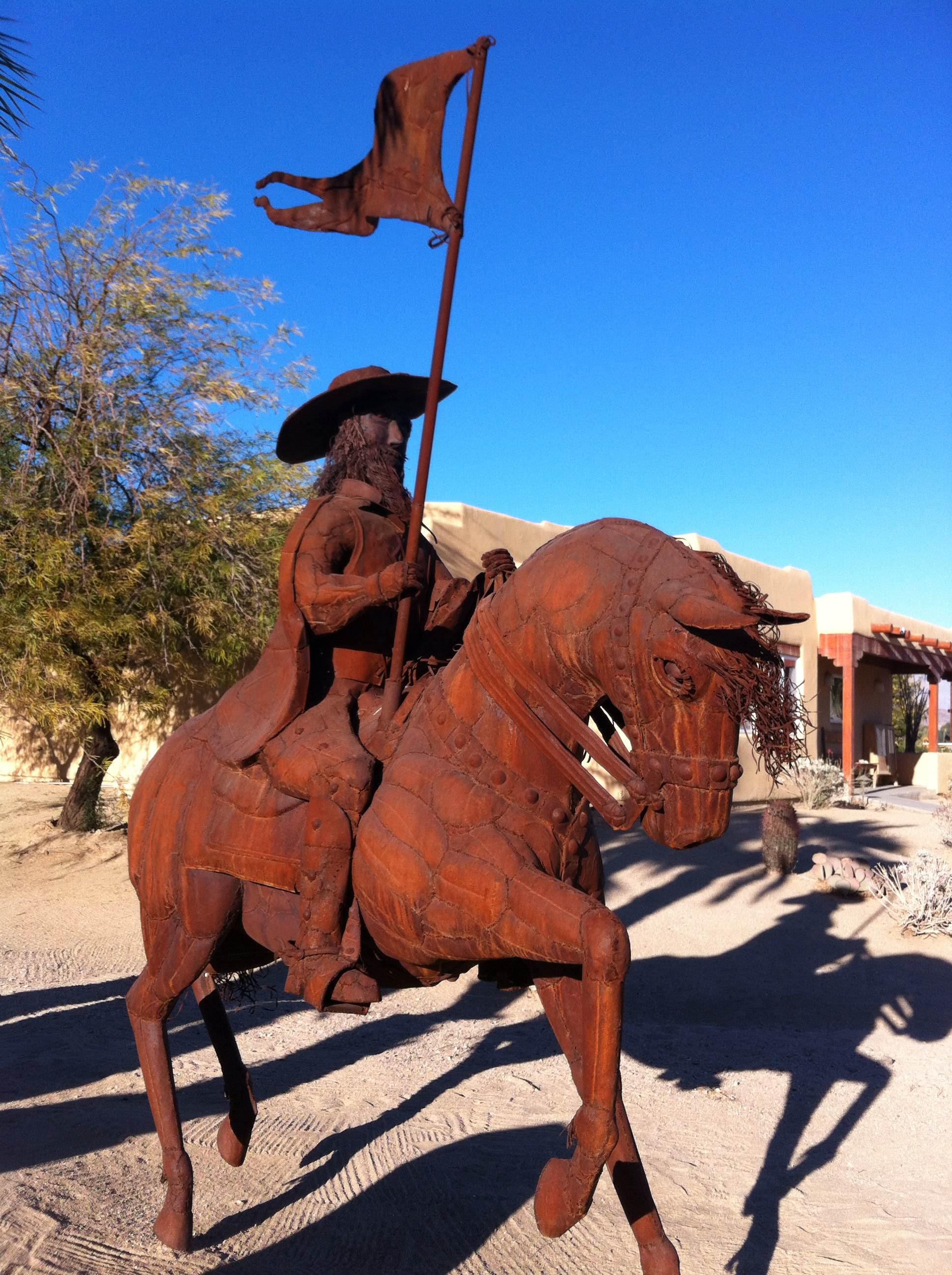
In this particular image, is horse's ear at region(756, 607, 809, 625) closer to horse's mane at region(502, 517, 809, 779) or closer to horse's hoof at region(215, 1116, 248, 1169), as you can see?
horse's mane at region(502, 517, 809, 779)

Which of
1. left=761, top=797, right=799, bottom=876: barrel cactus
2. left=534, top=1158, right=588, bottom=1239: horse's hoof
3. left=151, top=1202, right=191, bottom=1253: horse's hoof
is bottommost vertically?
left=151, top=1202, right=191, bottom=1253: horse's hoof

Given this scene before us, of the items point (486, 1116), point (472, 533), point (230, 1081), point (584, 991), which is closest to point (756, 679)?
point (584, 991)

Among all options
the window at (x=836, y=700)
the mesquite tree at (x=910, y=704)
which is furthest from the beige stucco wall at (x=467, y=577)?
the mesquite tree at (x=910, y=704)

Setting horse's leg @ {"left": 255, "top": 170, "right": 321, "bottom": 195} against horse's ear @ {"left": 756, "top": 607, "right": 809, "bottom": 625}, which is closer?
horse's ear @ {"left": 756, "top": 607, "right": 809, "bottom": 625}

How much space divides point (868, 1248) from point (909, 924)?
22.0 ft

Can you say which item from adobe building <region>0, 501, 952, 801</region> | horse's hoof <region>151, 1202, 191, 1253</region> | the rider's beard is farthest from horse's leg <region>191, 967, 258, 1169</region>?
adobe building <region>0, 501, 952, 801</region>

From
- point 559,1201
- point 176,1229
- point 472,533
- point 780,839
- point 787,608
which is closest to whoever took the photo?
point 559,1201

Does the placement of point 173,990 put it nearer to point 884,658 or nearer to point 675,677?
point 675,677

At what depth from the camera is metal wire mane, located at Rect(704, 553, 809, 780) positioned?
2.33 meters

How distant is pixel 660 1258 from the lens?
2.88 meters

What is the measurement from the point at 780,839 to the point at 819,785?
5.65m

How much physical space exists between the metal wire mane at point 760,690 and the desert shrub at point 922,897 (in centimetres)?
903

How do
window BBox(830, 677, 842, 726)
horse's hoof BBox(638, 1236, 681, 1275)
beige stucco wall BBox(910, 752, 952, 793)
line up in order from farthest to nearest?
window BBox(830, 677, 842, 726) → beige stucco wall BBox(910, 752, 952, 793) → horse's hoof BBox(638, 1236, 681, 1275)

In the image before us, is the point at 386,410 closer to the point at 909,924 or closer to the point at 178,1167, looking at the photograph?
the point at 178,1167
